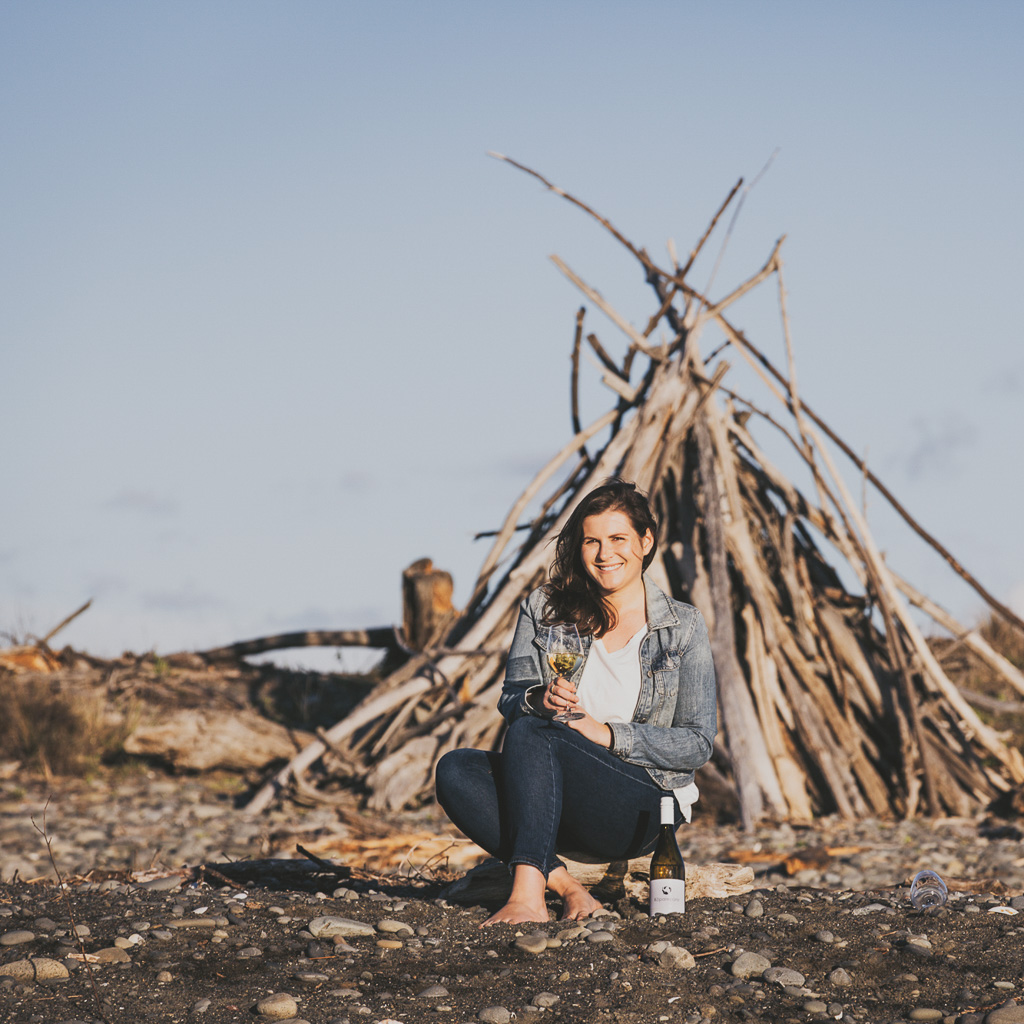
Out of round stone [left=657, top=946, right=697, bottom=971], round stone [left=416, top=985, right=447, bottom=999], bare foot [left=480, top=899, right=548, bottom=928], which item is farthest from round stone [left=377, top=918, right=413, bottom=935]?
round stone [left=657, top=946, right=697, bottom=971]

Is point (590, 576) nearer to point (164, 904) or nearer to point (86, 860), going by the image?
point (164, 904)

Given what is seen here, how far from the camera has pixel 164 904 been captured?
4121 millimetres

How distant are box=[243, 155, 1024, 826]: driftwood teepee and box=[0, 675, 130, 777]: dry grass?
219cm

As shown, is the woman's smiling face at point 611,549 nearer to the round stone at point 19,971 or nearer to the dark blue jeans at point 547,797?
the dark blue jeans at point 547,797

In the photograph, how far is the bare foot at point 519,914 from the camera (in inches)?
145

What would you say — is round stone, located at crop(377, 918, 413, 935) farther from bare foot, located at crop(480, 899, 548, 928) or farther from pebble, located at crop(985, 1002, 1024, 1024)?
pebble, located at crop(985, 1002, 1024, 1024)

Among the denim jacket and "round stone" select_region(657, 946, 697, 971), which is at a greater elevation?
the denim jacket

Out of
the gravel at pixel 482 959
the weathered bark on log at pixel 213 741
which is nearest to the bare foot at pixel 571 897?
the gravel at pixel 482 959

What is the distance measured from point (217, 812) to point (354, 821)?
177 cm

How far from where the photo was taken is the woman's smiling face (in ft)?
13.0

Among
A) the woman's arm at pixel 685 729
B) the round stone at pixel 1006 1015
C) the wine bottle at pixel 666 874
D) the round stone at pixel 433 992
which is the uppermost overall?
the woman's arm at pixel 685 729

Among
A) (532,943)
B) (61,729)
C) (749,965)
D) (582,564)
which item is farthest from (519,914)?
(61,729)

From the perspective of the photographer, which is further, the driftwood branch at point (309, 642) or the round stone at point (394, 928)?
the driftwood branch at point (309, 642)

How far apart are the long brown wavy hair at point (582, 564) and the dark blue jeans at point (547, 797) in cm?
43
